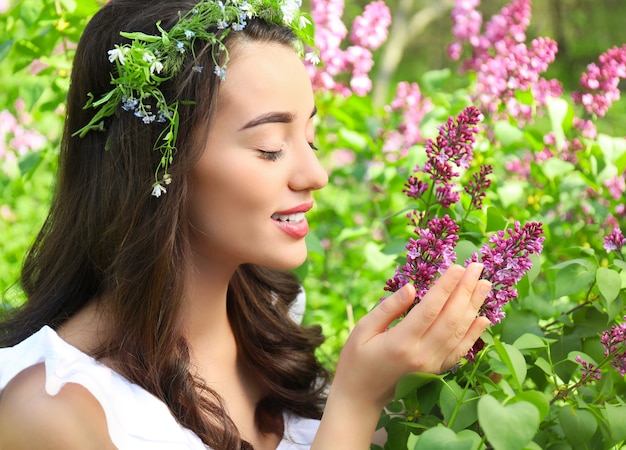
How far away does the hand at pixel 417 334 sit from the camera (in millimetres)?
1112

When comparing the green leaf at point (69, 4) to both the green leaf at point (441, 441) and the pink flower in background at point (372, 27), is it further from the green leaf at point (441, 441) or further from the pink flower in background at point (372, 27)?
the green leaf at point (441, 441)

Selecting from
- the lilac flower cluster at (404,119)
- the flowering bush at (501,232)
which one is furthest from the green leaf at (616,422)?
the lilac flower cluster at (404,119)

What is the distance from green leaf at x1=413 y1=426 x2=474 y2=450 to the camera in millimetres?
931

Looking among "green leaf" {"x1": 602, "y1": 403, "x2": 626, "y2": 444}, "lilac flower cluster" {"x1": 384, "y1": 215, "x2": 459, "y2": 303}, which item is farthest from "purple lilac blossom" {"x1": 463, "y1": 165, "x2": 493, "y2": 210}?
"green leaf" {"x1": 602, "y1": 403, "x2": 626, "y2": 444}

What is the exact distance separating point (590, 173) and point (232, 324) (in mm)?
897

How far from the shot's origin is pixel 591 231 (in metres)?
1.98

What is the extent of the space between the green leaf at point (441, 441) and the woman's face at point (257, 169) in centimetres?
56

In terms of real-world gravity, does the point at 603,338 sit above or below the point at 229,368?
above

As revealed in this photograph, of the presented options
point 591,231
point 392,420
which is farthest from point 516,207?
point 392,420

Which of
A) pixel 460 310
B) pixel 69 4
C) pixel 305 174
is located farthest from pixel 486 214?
pixel 69 4

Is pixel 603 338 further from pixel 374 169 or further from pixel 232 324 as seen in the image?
pixel 374 169

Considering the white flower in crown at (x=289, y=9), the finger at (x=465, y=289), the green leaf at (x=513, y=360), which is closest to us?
the green leaf at (x=513, y=360)

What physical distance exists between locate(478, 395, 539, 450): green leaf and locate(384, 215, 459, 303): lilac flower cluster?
0.98 feet

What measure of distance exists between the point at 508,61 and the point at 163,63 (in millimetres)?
940
